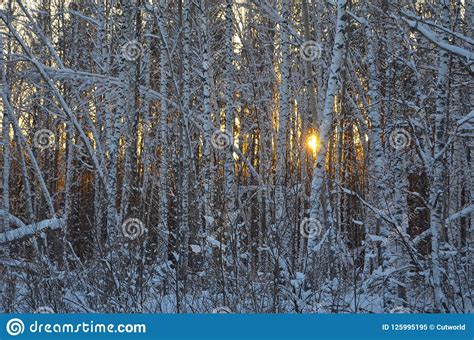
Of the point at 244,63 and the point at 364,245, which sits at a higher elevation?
the point at 244,63

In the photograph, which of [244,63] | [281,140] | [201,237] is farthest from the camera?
[244,63]

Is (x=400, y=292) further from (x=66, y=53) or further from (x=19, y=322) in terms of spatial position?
(x=66, y=53)

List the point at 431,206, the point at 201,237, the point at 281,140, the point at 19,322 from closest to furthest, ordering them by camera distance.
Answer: the point at 19,322, the point at 431,206, the point at 201,237, the point at 281,140

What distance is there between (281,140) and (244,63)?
870cm

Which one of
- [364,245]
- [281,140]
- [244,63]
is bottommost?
[364,245]

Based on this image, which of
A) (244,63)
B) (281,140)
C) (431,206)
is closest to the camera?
(431,206)

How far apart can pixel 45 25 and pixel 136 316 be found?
13.9 meters

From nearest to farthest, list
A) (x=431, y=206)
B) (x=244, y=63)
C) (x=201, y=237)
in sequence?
(x=431, y=206) < (x=201, y=237) < (x=244, y=63)

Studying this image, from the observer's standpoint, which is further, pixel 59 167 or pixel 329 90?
pixel 59 167

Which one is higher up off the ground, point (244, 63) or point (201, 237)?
point (244, 63)

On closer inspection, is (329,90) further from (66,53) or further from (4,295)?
(66,53)

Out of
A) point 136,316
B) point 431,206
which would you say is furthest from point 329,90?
point 136,316

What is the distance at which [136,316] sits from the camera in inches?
222

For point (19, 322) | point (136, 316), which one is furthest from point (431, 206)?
point (19, 322)
